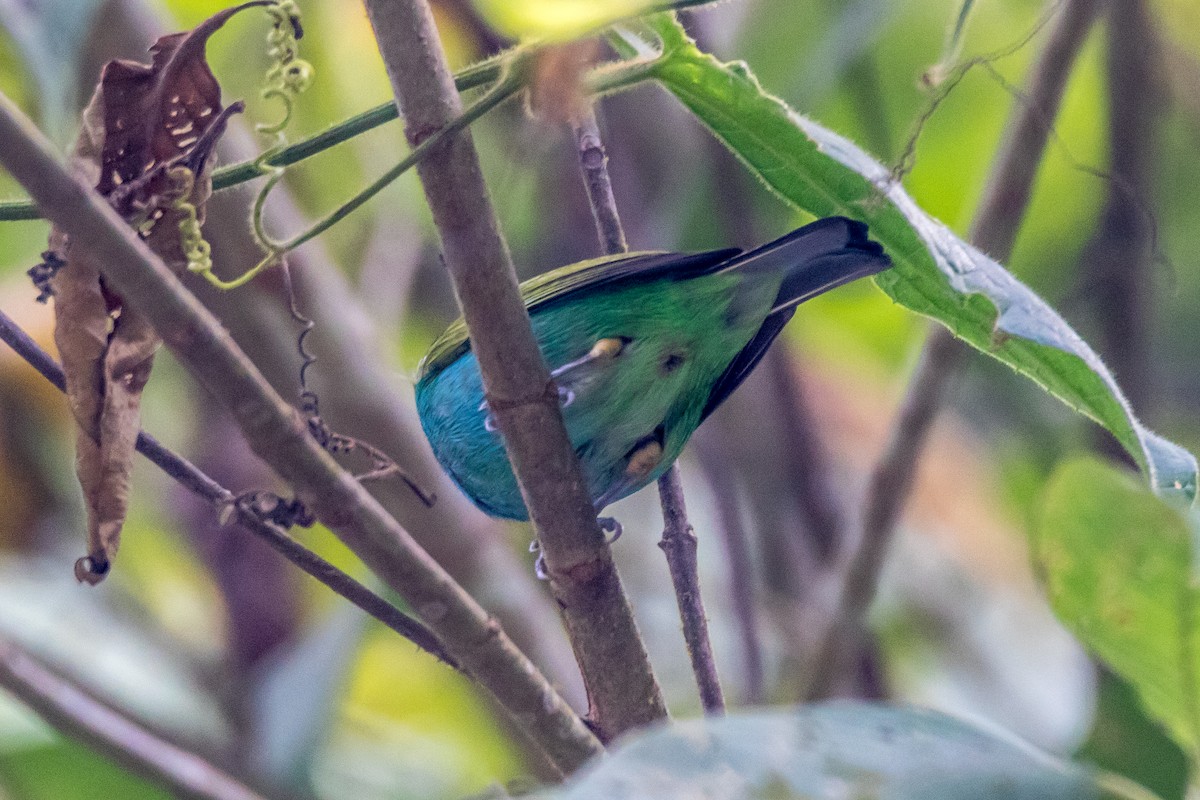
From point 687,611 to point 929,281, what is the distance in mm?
531

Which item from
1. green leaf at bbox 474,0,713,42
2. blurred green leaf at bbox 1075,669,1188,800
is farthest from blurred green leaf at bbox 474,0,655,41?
blurred green leaf at bbox 1075,669,1188,800

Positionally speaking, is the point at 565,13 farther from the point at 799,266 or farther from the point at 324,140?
the point at 799,266

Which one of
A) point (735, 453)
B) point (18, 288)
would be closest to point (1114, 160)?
point (735, 453)

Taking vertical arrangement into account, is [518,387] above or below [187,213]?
below

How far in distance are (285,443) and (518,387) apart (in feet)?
0.95

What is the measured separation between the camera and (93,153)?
4.06ft

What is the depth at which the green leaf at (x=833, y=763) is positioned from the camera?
0.84 m

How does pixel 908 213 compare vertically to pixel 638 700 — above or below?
above

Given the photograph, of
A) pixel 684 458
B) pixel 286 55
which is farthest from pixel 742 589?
pixel 286 55

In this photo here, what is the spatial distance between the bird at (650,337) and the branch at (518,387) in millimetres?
667

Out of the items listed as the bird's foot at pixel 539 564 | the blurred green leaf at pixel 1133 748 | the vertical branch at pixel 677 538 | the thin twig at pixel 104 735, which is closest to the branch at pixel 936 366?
the bird's foot at pixel 539 564

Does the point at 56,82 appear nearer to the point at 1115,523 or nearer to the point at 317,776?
the point at 1115,523

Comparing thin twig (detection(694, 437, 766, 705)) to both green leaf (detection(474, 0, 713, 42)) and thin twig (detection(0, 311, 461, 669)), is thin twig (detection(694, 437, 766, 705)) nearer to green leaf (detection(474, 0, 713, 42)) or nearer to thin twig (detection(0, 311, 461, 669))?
thin twig (detection(0, 311, 461, 669))

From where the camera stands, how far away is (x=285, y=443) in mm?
1056
